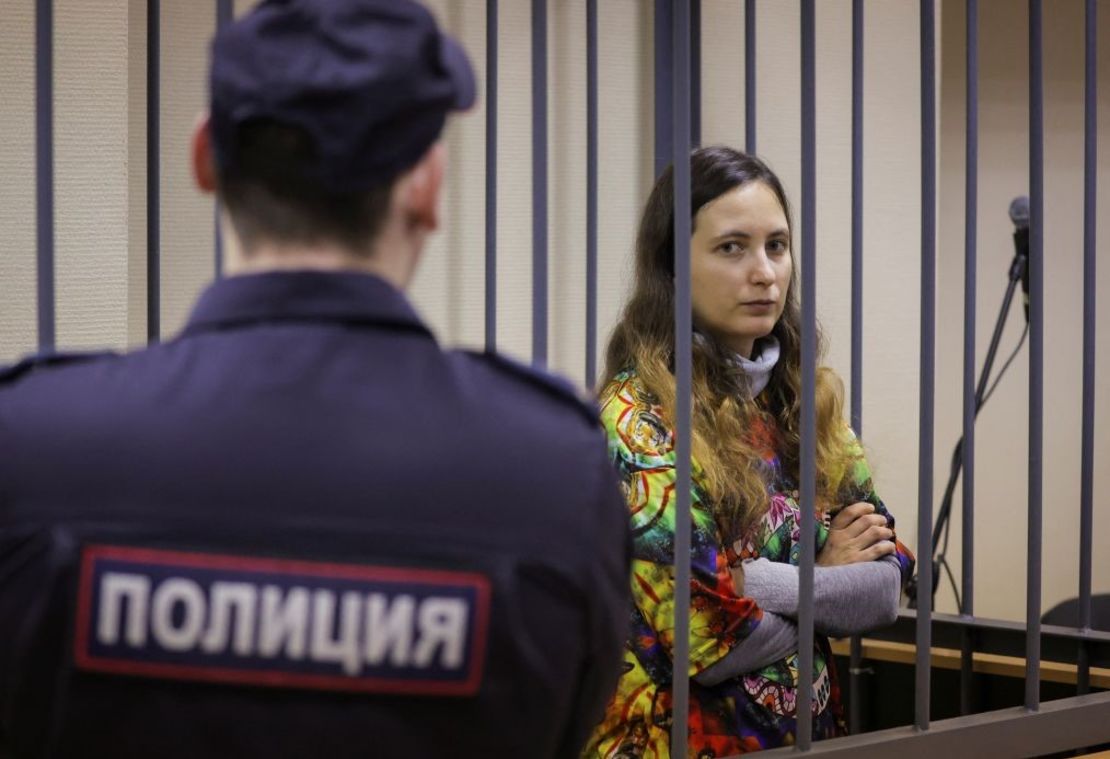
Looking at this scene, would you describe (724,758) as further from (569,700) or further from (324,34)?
(324,34)

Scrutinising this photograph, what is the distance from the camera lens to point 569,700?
77cm

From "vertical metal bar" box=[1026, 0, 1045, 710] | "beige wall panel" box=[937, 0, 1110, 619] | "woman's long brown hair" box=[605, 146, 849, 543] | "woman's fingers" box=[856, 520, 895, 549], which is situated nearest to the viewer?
"woman's long brown hair" box=[605, 146, 849, 543]

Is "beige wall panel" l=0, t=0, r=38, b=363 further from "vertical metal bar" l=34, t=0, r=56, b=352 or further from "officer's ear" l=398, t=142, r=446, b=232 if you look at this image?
"officer's ear" l=398, t=142, r=446, b=232

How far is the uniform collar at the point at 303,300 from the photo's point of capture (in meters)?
0.73

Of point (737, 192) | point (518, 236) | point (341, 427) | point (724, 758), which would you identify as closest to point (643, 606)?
point (724, 758)

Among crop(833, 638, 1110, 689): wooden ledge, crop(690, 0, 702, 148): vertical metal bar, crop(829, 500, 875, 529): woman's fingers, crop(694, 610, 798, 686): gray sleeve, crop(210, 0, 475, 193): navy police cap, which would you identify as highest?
crop(690, 0, 702, 148): vertical metal bar

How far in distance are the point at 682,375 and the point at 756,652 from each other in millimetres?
358

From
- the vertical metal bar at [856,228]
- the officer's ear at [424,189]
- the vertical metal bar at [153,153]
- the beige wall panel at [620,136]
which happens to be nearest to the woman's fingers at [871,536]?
the vertical metal bar at [856,228]

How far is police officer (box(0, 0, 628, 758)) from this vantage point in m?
0.69

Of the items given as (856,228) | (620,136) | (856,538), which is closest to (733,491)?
(856,538)

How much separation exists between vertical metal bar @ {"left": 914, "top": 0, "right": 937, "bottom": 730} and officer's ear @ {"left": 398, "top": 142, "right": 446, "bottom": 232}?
1062mm

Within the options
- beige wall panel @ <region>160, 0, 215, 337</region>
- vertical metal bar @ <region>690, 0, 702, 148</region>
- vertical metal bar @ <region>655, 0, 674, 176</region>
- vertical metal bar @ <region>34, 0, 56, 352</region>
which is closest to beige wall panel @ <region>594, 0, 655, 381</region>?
vertical metal bar @ <region>690, 0, 702, 148</region>

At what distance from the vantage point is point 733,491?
1.61 m

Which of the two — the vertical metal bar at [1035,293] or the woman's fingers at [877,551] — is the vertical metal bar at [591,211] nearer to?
the woman's fingers at [877,551]
